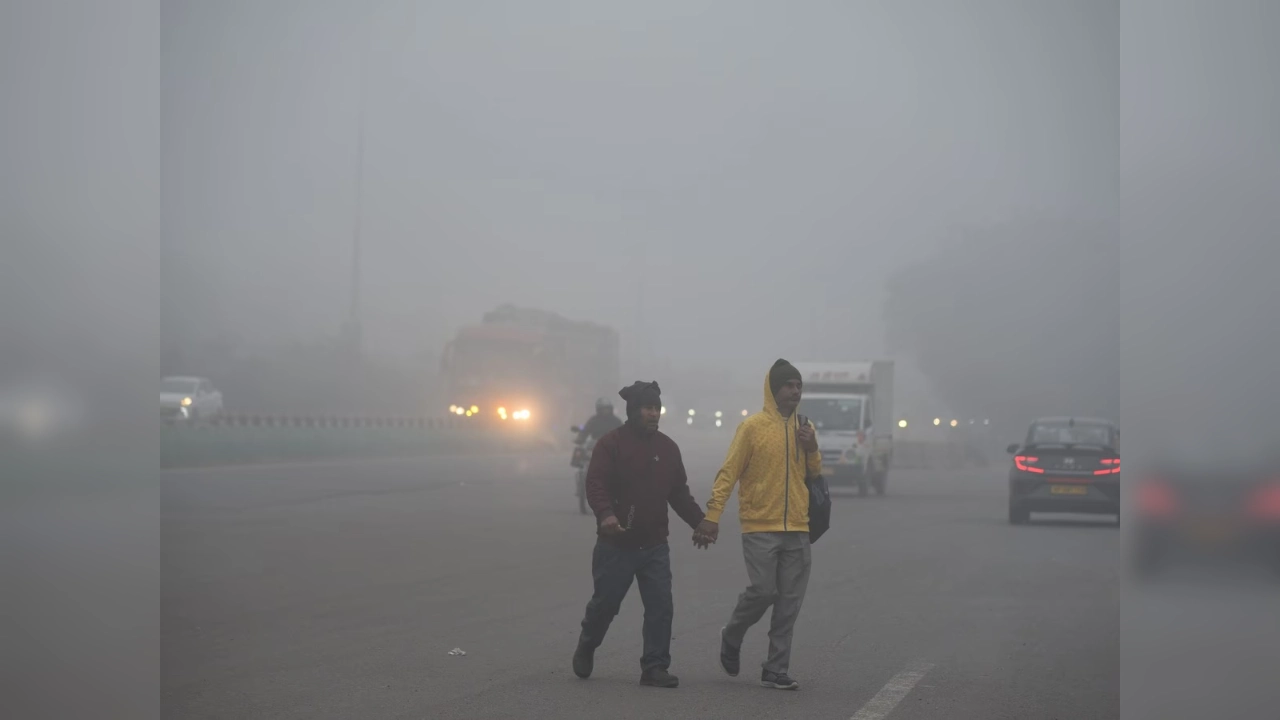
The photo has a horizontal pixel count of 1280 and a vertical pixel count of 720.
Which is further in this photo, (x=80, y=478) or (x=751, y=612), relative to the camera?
(x=751, y=612)

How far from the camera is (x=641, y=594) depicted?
26.7ft

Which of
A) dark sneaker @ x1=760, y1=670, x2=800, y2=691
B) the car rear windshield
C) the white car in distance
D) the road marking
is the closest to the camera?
the road marking

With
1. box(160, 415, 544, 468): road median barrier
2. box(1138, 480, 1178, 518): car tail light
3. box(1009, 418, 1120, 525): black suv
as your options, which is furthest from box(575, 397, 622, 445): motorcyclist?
box(160, 415, 544, 468): road median barrier

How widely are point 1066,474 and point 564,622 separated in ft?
40.5

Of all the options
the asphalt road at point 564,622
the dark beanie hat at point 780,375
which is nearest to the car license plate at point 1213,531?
the asphalt road at point 564,622

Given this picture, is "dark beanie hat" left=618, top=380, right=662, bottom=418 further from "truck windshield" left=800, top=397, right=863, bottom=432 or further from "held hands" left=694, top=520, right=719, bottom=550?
"truck windshield" left=800, top=397, right=863, bottom=432

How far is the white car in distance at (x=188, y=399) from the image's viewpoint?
138 feet

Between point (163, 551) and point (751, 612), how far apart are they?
962 centimetres

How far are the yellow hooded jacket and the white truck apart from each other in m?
21.0

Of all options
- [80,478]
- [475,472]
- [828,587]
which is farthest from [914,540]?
[475,472]

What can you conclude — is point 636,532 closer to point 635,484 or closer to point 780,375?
point 635,484

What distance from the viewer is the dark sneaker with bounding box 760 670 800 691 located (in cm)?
798

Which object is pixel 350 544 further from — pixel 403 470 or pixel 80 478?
pixel 403 470

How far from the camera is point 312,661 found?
29.1ft
